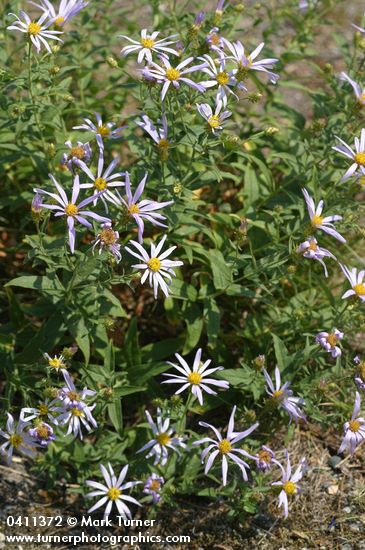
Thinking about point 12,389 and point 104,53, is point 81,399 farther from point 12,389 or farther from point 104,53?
point 104,53

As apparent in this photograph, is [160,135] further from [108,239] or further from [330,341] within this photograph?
[330,341]

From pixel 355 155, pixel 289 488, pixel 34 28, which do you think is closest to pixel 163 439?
pixel 289 488

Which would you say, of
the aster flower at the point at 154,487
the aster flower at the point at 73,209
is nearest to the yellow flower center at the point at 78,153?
the aster flower at the point at 73,209

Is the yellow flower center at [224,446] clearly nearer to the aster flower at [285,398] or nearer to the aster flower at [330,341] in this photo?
the aster flower at [285,398]

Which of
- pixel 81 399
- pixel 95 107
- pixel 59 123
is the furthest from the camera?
pixel 95 107

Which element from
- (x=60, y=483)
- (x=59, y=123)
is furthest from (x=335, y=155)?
(x=60, y=483)
